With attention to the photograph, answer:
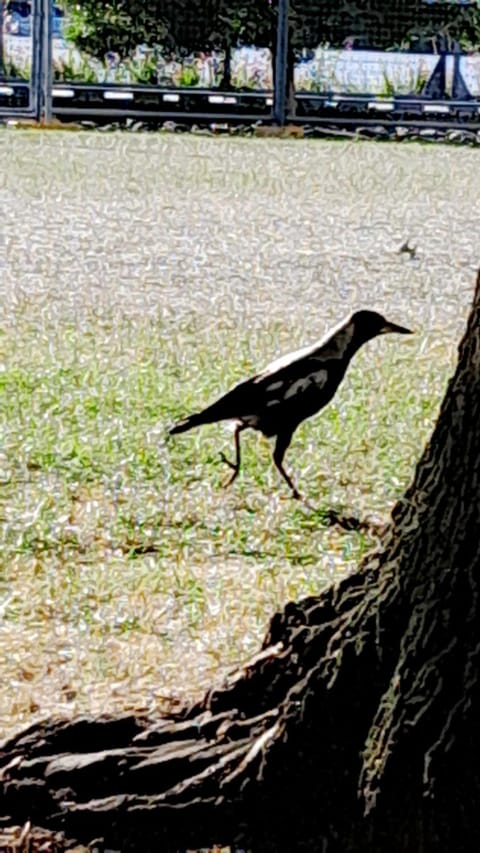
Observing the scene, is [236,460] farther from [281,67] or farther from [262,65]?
[262,65]

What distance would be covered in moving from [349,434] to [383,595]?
242 centimetres

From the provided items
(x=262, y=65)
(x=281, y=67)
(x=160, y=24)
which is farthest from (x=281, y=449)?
(x=262, y=65)

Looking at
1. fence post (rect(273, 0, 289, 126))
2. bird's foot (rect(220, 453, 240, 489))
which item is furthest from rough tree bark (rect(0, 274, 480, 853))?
fence post (rect(273, 0, 289, 126))

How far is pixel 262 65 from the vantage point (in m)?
21.3

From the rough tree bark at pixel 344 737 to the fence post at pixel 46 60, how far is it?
17.1 meters

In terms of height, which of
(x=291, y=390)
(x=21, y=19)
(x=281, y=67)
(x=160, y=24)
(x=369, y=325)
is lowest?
(x=291, y=390)

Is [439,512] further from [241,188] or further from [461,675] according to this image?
[241,188]

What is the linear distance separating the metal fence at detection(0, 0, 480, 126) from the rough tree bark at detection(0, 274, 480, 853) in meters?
17.1

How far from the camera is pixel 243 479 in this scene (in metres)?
4.17

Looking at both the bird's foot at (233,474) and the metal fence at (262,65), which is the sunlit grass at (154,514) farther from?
the metal fence at (262,65)

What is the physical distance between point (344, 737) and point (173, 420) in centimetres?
261

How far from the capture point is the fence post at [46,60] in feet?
62.1

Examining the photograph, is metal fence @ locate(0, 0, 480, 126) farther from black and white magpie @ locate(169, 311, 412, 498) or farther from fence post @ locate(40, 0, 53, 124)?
black and white magpie @ locate(169, 311, 412, 498)

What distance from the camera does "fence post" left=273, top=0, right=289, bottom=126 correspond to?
65.2 feet
